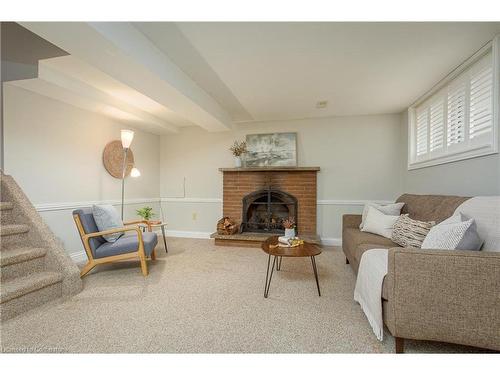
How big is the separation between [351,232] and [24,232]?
3310mm

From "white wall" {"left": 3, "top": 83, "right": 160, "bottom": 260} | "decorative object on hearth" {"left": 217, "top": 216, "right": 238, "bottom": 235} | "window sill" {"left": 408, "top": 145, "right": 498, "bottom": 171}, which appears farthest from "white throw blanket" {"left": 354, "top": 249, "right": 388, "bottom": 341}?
"white wall" {"left": 3, "top": 83, "right": 160, "bottom": 260}

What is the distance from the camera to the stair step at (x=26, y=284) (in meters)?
1.67

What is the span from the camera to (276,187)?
13.2 feet

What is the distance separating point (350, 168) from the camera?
3.85 meters

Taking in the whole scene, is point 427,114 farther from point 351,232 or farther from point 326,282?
point 326,282

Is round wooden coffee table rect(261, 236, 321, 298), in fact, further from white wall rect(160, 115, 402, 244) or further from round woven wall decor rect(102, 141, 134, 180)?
round woven wall decor rect(102, 141, 134, 180)

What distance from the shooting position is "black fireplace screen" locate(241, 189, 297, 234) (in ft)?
13.2

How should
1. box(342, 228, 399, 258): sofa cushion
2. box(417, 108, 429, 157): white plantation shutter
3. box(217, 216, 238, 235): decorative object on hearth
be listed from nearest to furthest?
box(342, 228, 399, 258): sofa cushion → box(417, 108, 429, 157): white plantation shutter → box(217, 216, 238, 235): decorative object on hearth

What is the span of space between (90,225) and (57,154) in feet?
3.61

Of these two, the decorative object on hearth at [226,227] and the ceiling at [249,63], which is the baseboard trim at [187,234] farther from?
the ceiling at [249,63]

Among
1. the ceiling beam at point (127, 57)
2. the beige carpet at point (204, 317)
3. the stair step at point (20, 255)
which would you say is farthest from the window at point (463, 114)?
the stair step at point (20, 255)

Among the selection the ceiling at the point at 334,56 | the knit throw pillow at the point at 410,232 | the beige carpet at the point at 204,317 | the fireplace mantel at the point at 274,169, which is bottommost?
the beige carpet at the point at 204,317

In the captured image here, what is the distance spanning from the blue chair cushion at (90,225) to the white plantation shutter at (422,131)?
4.19m
